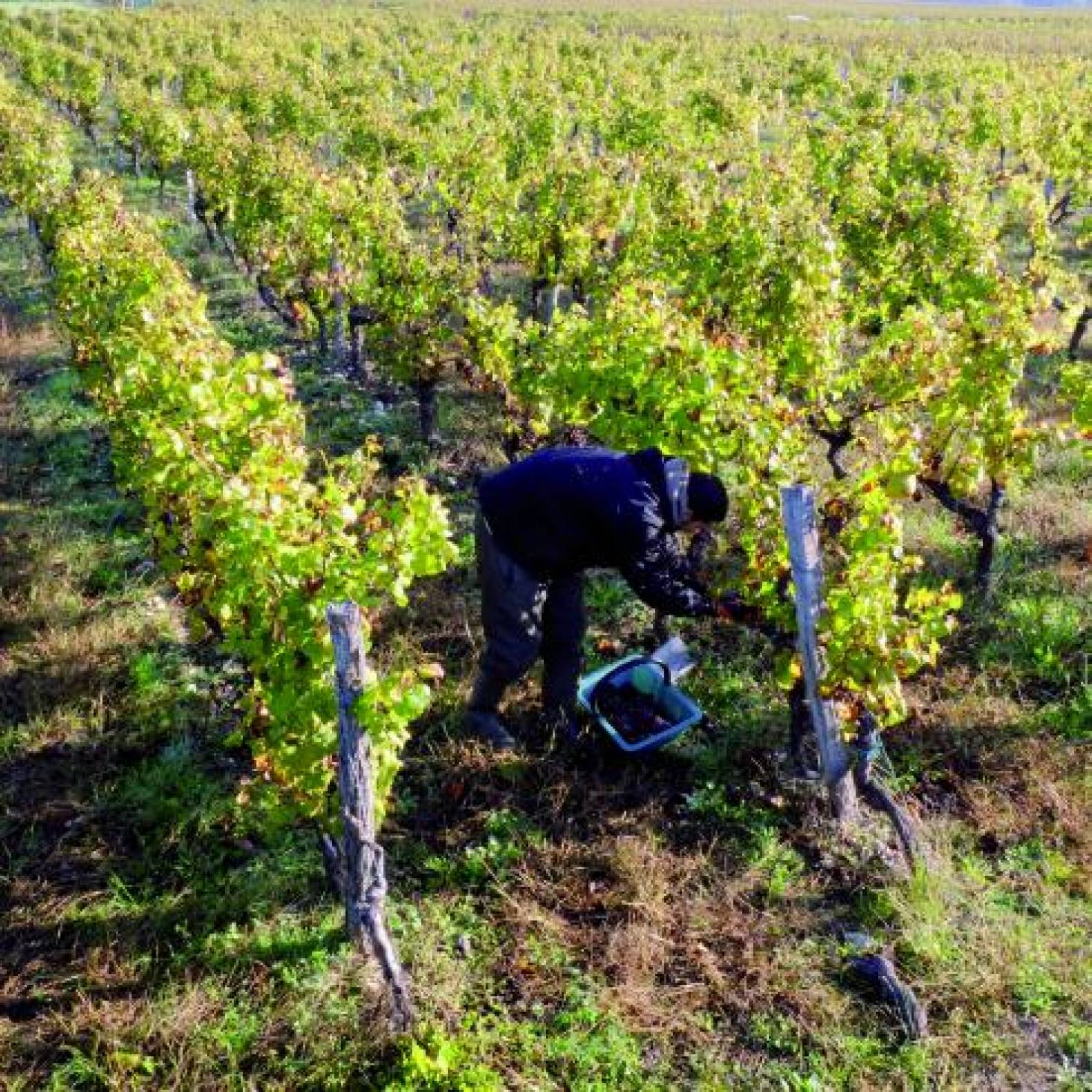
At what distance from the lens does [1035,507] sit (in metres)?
7.61

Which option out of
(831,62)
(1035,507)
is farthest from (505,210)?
(831,62)

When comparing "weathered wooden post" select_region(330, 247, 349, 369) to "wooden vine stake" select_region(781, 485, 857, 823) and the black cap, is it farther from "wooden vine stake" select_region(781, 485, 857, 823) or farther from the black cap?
"wooden vine stake" select_region(781, 485, 857, 823)

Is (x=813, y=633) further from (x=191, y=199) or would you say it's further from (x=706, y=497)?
(x=191, y=199)

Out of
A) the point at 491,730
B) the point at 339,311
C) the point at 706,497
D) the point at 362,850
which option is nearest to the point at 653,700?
the point at 491,730

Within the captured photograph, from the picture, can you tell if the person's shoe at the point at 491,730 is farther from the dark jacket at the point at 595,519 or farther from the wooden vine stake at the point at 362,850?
the wooden vine stake at the point at 362,850

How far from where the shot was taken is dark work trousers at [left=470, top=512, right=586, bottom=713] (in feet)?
16.0

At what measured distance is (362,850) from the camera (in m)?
3.70

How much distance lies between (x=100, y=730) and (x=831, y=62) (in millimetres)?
28053

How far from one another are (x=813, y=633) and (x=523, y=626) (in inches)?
59.7

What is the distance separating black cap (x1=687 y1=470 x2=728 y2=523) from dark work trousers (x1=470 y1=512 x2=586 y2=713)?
0.96m

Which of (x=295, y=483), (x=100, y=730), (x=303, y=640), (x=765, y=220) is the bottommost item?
(x=100, y=730)

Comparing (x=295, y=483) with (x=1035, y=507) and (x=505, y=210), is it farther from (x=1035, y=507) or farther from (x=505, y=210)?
(x=505, y=210)

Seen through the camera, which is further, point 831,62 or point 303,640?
point 831,62

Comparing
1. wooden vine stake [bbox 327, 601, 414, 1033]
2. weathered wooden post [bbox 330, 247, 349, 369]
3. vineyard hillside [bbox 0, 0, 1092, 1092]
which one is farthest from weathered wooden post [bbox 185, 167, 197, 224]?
wooden vine stake [bbox 327, 601, 414, 1033]
